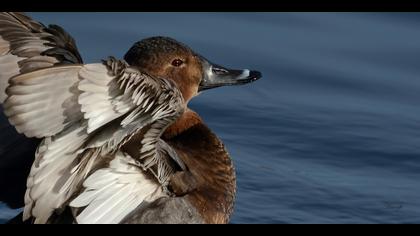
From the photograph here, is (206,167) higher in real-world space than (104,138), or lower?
lower

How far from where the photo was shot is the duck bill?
271 inches

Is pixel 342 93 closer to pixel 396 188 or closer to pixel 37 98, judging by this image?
pixel 396 188

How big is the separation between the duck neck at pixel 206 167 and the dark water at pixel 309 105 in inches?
41.8

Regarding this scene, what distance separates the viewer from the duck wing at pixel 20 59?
5754 millimetres

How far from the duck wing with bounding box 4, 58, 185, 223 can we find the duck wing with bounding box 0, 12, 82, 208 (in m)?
0.59

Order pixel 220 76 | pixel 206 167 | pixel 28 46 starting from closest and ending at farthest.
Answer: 1. pixel 28 46
2. pixel 206 167
3. pixel 220 76

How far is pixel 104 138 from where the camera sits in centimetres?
→ 518

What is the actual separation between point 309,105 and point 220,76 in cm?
199

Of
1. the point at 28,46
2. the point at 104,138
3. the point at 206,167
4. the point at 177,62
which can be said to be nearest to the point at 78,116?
the point at 104,138

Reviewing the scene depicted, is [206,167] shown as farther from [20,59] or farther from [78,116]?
[78,116]

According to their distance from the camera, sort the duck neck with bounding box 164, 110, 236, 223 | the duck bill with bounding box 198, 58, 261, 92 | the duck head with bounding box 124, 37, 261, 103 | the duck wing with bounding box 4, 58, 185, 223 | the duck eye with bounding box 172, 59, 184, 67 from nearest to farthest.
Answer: the duck wing with bounding box 4, 58, 185, 223
the duck neck with bounding box 164, 110, 236, 223
the duck head with bounding box 124, 37, 261, 103
the duck eye with bounding box 172, 59, 184, 67
the duck bill with bounding box 198, 58, 261, 92

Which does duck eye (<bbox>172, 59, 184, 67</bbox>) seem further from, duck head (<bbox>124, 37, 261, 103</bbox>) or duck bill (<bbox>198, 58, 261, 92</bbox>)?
duck bill (<bbox>198, 58, 261, 92</bbox>)

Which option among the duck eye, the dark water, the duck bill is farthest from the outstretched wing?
the dark water

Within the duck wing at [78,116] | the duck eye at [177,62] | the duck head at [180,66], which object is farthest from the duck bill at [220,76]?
the duck wing at [78,116]
